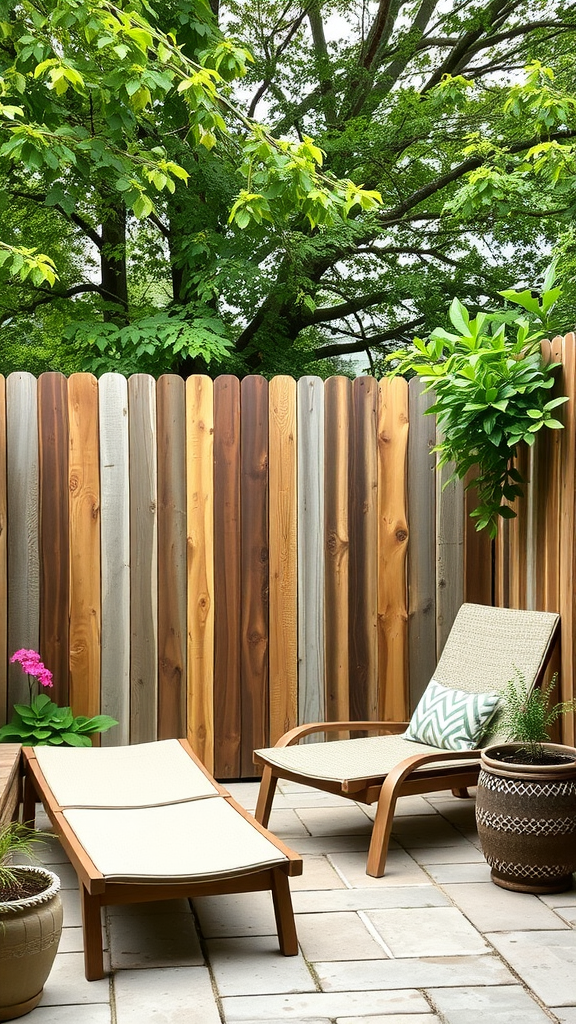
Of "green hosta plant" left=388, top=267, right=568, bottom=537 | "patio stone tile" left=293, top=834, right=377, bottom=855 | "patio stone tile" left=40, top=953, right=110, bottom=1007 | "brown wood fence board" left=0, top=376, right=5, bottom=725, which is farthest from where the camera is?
"brown wood fence board" left=0, top=376, right=5, bottom=725

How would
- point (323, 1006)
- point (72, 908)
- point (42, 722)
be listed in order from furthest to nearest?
1. point (42, 722)
2. point (72, 908)
3. point (323, 1006)

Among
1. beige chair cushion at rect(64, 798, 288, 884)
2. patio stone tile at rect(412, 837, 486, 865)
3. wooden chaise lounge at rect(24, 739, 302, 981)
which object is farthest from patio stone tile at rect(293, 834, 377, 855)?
beige chair cushion at rect(64, 798, 288, 884)

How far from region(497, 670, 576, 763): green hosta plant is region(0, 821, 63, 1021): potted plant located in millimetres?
1715

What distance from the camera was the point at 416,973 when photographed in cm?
257

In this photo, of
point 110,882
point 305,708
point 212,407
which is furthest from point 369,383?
point 110,882

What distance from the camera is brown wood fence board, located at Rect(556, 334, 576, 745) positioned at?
3857mm

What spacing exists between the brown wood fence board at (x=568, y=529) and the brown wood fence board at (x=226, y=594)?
156cm

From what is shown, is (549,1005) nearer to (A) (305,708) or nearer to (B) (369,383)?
(A) (305,708)

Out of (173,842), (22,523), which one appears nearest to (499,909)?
(173,842)

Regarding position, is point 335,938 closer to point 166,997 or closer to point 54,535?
point 166,997

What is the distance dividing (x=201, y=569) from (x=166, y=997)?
2443 mm

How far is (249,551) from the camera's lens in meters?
4.73

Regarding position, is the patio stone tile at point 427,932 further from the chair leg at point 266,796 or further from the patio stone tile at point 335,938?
the chair leg at point 266,796

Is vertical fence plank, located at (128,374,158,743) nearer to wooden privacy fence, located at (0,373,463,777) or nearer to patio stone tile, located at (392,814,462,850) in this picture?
wooden privacy fence, located at (0,373,463,777)
